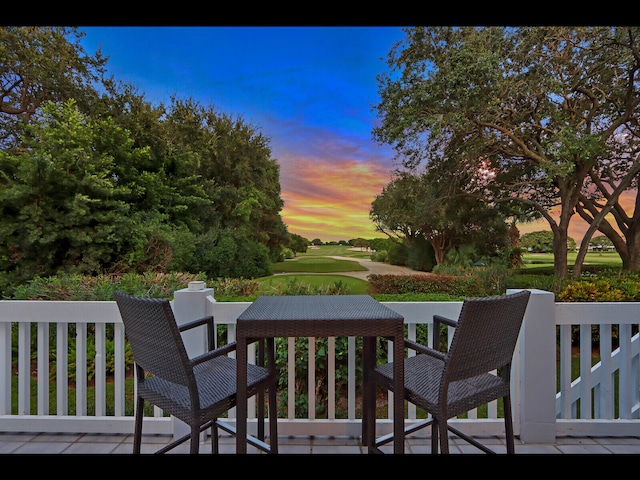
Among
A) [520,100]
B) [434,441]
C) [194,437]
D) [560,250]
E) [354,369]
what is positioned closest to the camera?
[194,437]

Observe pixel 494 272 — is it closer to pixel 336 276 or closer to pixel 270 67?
pixel 336 276

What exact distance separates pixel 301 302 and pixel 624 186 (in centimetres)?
827

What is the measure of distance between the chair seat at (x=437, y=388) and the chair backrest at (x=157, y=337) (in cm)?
91

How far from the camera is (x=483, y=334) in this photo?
4.46ft

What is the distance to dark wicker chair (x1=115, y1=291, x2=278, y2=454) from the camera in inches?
51.3

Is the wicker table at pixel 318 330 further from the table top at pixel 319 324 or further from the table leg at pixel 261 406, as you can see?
the table leg at pixel 261 406

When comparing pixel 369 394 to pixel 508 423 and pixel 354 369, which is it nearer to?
pixel 354 369

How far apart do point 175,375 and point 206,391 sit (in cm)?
20

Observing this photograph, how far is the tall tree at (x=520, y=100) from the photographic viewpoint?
236 inches

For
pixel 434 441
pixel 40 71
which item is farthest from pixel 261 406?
pixel 40 71

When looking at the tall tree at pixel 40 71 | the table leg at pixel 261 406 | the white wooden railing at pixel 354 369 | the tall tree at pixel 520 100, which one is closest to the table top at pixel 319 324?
the table leg at pixel 261 406

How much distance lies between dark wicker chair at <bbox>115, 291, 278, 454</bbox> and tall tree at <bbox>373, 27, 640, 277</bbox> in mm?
5909
